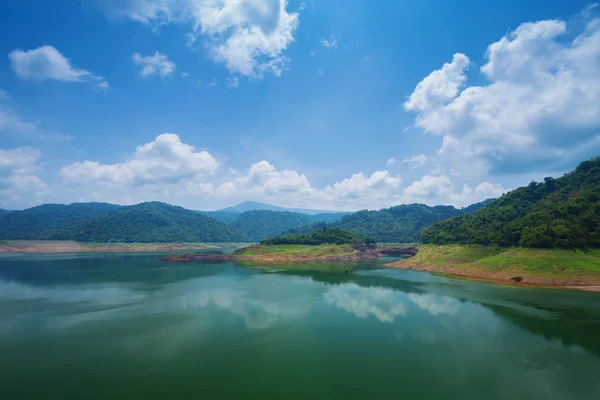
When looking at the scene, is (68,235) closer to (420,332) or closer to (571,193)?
(420,332)

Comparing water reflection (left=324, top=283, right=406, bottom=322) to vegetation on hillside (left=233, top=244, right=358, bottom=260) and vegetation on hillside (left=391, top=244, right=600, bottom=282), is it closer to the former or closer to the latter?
vegetation on hillside (left=391, top=244, right=600, bottom=282)

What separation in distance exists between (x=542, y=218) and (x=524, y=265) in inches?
578

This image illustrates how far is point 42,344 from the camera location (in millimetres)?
21375

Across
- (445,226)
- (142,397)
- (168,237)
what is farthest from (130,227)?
(142,397)

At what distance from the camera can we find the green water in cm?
1554

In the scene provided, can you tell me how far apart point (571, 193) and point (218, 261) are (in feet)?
325

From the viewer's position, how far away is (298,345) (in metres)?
21.7

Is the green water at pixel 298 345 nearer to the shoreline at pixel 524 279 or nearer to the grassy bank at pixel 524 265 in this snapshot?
the shoreline at pixel 524 279

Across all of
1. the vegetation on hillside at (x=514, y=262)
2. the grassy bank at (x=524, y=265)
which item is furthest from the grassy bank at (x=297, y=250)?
the grassy bank at (x=524, y=265)

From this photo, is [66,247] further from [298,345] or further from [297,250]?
[298,345]

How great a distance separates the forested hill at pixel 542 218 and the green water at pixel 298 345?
14.7 meters

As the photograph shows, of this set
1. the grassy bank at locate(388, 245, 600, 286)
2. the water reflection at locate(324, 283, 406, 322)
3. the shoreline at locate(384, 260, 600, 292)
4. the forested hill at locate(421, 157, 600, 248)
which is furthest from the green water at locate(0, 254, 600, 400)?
the forested hill at locate(421, 157, 600, 248)

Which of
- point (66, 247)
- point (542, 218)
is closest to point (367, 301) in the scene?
point (542, 218)

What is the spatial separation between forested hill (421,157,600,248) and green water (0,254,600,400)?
14.7 m
